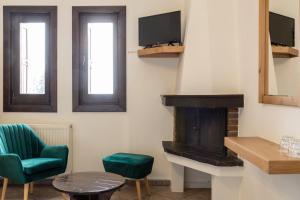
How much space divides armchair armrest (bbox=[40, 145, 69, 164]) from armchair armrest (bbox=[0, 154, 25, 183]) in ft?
1.62

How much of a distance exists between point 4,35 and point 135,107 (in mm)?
1906

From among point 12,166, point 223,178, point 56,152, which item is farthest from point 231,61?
point 12,166

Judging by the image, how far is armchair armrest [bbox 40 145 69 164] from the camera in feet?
10.6

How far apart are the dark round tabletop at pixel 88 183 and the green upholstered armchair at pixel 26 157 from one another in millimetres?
533

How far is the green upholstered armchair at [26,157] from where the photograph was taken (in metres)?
2.82

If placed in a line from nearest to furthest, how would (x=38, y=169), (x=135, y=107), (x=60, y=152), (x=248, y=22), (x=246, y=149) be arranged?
(x=246, y=149)
(x=248, y=22)
(x=38, y=169)
(x=60, y=152)
(x=135, y=107)

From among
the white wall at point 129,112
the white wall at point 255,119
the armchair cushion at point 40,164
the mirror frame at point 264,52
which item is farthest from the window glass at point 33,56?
the mirror frame at point 264,52

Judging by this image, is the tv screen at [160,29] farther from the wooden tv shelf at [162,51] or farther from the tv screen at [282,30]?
the tv screen at [282,30]

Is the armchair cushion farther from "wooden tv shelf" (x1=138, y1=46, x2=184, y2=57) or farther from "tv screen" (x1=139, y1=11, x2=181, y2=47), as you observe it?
"tv screen" (x1=139, y1=11, x2=181, y2=47)

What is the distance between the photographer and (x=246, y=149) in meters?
1.81

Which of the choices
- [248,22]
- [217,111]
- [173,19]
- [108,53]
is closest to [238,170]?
[217,111]

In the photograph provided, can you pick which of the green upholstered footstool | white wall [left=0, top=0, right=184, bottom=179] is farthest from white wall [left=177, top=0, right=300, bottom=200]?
the green upholstered footstool

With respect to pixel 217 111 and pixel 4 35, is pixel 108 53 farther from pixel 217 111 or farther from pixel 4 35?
pixel 217 111

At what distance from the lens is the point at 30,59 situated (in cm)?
384
